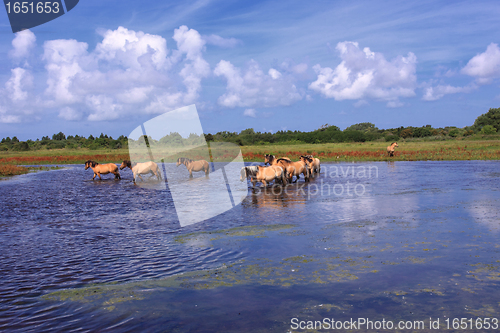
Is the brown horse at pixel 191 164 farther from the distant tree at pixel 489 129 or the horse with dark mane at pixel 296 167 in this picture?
the distant tree at pixel 489 129

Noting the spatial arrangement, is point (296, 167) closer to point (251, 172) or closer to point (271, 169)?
point (271, 169)

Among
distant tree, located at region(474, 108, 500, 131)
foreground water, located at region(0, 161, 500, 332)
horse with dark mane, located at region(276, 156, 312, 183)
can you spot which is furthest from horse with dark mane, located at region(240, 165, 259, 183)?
distant tree, located at region(474, 108, 500, 131)

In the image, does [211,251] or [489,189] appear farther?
[489,189]

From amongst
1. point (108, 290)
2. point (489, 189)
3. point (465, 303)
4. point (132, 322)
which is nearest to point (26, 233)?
point (108, 290)

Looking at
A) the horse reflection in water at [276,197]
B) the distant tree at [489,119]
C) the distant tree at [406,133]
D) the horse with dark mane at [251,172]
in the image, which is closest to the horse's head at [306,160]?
the horse reflection in water at [276,197]

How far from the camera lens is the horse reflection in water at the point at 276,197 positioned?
1312 centimetres

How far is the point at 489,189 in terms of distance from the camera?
15.3 m

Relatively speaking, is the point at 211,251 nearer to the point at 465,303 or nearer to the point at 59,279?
the point at 59,279

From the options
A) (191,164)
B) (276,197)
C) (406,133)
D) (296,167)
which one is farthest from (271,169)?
(406,133)

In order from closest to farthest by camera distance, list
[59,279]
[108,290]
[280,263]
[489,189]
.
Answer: [108,290], [59,279], [280,263], [489,189]

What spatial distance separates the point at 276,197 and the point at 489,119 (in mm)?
92866

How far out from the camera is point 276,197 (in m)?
14.8

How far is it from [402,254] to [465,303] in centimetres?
215

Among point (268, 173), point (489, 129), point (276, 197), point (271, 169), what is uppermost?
point (489, 129)
